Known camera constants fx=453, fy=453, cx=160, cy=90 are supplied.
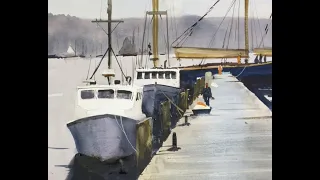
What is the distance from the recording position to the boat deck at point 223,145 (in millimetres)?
1621

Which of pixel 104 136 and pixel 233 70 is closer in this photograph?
pixel 104 136

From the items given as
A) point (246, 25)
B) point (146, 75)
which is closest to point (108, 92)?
point (146, 75)

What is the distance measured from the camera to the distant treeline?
1.61 metres

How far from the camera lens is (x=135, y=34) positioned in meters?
1.63

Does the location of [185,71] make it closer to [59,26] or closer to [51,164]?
[59,26]

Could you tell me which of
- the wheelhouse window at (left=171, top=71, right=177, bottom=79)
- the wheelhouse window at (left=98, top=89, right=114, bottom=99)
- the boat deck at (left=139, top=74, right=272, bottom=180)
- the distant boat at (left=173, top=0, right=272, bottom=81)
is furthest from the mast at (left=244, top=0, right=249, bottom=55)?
the wheelhouse window at (left=98, top=89, right=114, bottom=99)

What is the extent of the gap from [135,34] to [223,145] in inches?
20.1

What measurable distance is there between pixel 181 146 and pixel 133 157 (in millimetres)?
177

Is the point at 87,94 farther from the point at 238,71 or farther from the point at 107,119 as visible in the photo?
the point at 238,71

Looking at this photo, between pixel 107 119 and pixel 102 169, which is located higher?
pixel 107 119

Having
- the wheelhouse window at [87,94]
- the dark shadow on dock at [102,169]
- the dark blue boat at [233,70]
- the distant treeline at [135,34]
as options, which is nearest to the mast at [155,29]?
the distant treeline at [135,34]

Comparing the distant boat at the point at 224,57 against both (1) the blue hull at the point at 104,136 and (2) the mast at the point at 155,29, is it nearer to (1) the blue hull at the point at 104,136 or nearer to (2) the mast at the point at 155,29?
(2) the mast at the point at 155,29

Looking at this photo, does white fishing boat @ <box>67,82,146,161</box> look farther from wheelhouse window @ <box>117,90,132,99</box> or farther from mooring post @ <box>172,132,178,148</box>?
mooring post @ <box>172,132,178,148</box>
